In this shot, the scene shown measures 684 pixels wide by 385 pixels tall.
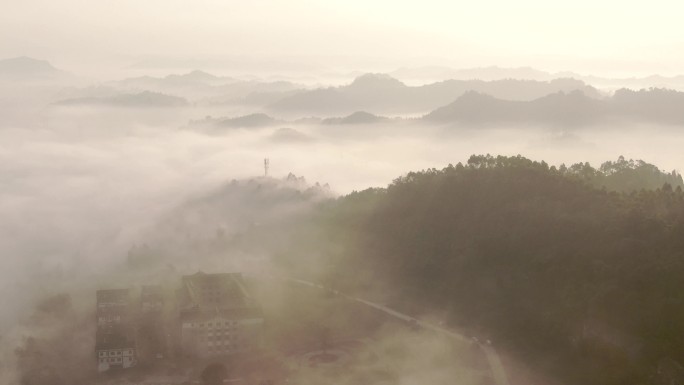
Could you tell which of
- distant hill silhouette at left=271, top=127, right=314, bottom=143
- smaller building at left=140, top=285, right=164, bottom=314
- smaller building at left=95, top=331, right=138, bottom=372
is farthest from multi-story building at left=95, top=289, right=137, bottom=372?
distant hill silhouette at left=271, top=127, right=314, bottom=143

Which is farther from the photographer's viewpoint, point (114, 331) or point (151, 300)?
point (151, 300)

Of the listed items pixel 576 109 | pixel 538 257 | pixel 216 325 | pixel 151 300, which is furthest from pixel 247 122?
pixel 538 257

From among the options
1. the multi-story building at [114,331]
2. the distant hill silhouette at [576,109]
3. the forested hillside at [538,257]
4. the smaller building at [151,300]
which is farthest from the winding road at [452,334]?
the distant hill silhouette at [576,109]

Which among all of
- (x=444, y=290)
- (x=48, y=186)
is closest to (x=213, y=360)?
(x=444, y=290)

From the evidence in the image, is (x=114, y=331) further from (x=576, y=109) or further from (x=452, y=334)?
(x=576, y=109)

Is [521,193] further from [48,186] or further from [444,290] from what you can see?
[48,186]

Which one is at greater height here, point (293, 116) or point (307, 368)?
point (293, 116)
